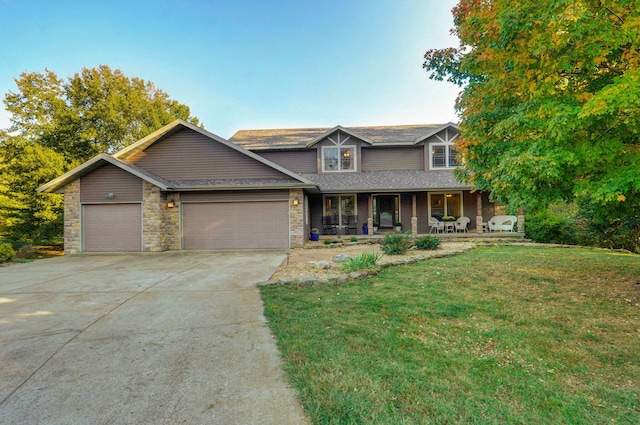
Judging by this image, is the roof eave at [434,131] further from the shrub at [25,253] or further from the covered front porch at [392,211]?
the shrub at [25,253]

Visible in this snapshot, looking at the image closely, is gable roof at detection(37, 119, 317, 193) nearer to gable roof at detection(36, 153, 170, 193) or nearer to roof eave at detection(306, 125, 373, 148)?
gable roof at detection(36, 153, 170, 193)

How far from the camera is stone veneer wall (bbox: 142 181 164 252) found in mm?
11602

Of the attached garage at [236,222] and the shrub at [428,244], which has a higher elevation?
the attached garage at [236,222]

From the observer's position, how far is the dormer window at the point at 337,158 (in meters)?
15.6

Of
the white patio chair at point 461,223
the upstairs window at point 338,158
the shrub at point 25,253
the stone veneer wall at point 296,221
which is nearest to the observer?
the stone veneer wall at point 296,221

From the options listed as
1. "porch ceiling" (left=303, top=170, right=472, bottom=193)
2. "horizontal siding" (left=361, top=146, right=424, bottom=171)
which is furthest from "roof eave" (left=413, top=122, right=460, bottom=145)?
"porch ceiling" (left=303, top=170, right=472, bottom=193)

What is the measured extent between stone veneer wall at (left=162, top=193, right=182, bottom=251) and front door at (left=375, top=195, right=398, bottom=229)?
1005 centimetres

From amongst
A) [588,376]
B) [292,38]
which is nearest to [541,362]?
[588,376]

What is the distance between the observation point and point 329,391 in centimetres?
237

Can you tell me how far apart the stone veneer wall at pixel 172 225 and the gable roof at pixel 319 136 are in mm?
5386

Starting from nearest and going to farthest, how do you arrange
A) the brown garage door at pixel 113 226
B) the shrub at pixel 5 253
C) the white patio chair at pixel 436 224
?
the shrub at pixel 5 253
the brown garage door at pixel 113 226
the white patio chair at pixel 436 224

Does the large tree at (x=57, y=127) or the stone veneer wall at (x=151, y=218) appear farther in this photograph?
the large tree at (x=57, y=127)

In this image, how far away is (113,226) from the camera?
1170 centimetres

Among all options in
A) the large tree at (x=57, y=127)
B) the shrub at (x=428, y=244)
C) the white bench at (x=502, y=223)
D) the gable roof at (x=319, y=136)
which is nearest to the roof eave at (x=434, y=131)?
the gable roof at (x=319, y=136)
